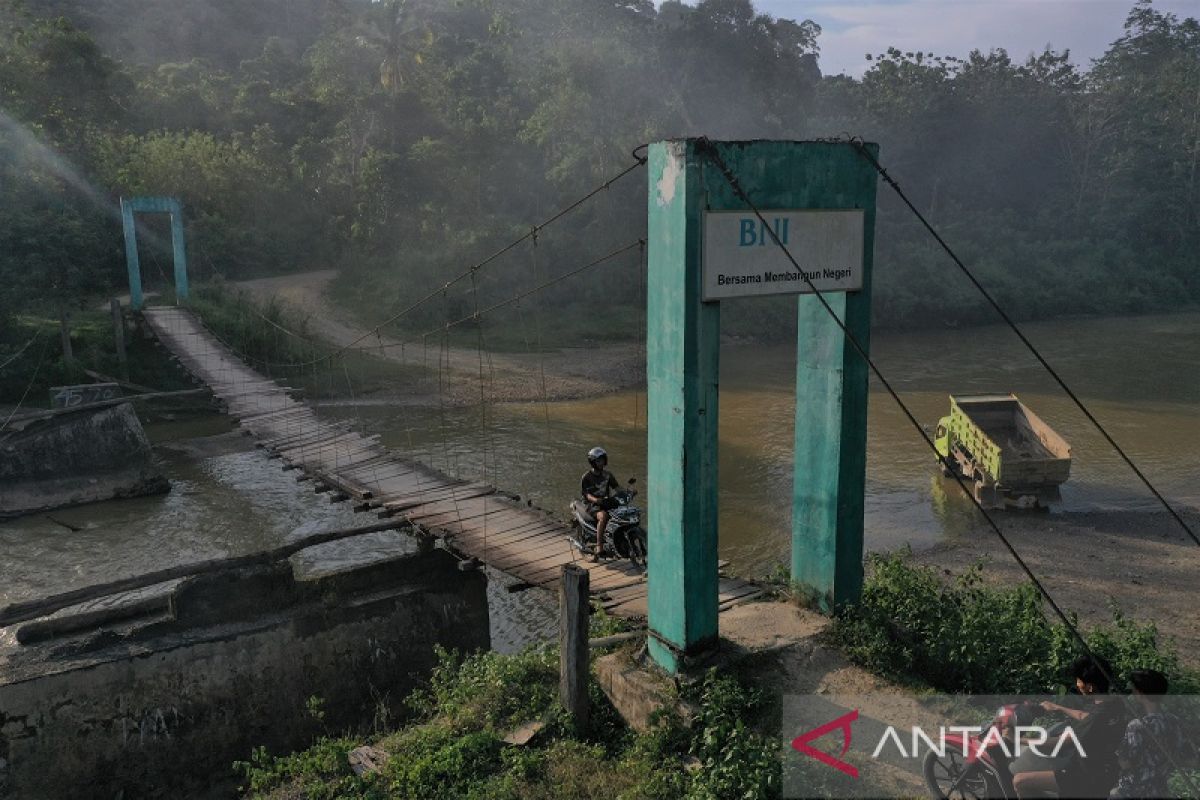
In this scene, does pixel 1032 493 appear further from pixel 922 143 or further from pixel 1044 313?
pixel 922 143

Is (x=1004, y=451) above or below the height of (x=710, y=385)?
below

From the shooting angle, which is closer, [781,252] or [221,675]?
[781,252]

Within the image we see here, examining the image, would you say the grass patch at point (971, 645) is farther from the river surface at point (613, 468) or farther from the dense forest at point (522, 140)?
the dense forest at point (522, 140)

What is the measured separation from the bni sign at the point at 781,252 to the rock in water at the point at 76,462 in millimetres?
13550

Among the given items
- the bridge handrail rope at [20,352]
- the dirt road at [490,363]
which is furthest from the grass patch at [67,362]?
the dirt road at [490,363]

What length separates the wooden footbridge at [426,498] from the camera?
793 cm

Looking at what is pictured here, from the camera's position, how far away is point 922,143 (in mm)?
48438

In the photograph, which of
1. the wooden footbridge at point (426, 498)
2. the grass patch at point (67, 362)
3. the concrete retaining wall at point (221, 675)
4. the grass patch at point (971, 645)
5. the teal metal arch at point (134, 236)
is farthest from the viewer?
the teal metal arch at point (134, 236)

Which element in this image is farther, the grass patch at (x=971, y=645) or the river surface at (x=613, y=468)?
the river surface at (x=613, y=468)

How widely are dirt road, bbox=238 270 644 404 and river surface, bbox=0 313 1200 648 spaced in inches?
45.2

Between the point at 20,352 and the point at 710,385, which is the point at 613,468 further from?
the point at 20,352

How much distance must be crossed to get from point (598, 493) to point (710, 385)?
3.04m

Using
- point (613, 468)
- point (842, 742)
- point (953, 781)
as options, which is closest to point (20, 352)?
point (613, 468)

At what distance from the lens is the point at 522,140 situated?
3647cm
